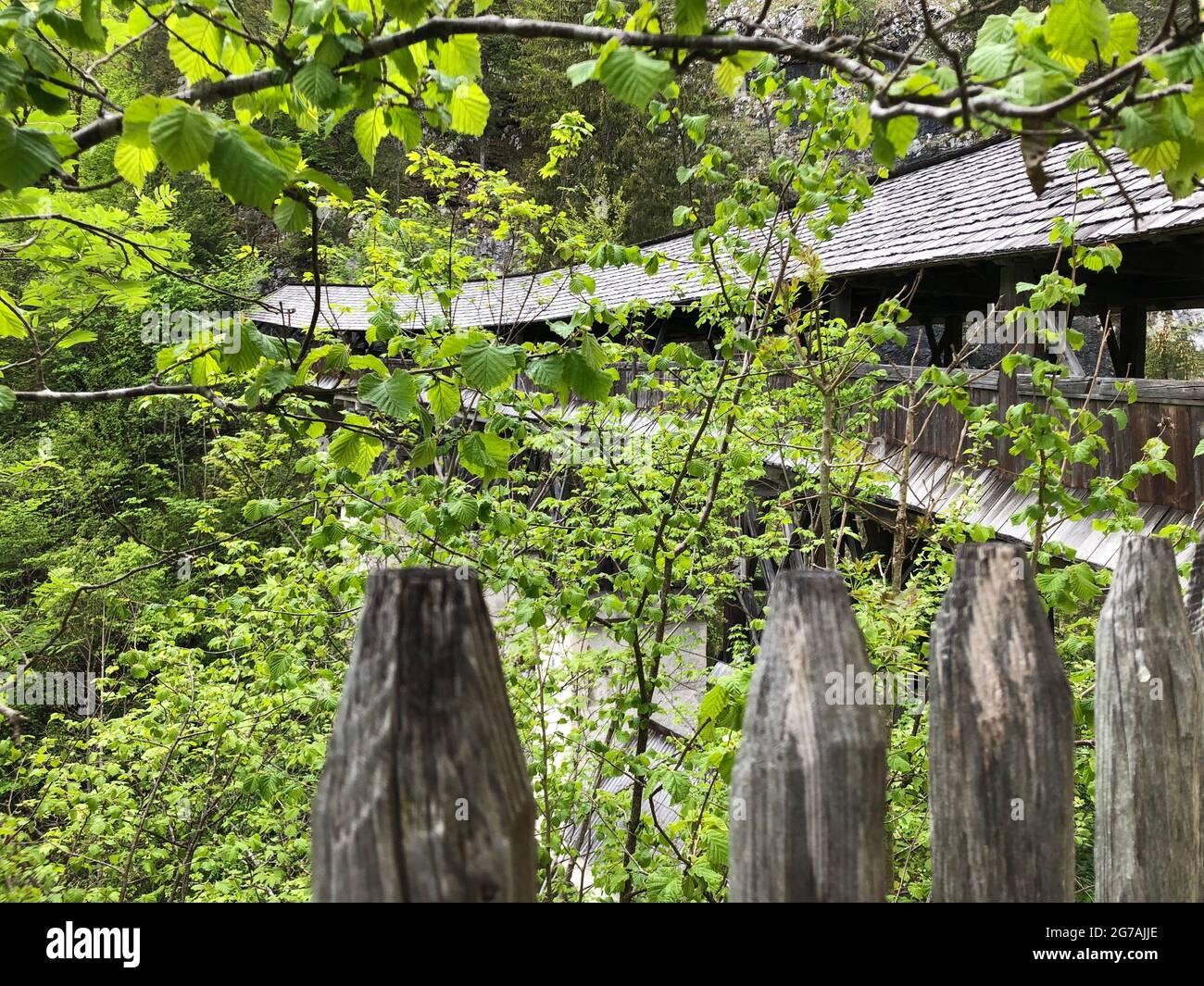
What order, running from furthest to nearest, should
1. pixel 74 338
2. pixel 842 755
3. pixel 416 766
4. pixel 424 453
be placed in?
pixel 74 338
pixel 424 453
pixel 842 755
pixel 416 766

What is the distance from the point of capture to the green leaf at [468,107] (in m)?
1.73

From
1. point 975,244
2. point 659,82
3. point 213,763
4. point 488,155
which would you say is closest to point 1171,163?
point 659,82

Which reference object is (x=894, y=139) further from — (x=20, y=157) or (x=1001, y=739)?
(x=20, y=157)

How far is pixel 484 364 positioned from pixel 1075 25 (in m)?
1.16

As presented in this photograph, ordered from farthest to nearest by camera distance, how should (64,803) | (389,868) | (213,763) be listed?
1. (213,763)
2. (64,803)
3. (389,868)

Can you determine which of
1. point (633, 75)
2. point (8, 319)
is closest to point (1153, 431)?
point (633, 75)

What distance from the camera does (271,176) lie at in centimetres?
116

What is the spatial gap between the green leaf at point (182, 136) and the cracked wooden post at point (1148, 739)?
1398 mm

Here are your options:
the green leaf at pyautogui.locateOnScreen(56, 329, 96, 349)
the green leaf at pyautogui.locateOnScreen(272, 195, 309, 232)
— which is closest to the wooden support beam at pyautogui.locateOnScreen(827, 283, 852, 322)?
the green leaf at pyautogui.locateOnScreen(56, 329, 96, 349)

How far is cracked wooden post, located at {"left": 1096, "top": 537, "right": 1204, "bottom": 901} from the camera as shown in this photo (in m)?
1.11

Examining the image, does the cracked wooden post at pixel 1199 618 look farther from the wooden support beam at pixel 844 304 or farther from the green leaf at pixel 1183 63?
the wooden support beam at pixel 844 304

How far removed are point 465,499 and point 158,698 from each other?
166 inches

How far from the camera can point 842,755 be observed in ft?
2.99
